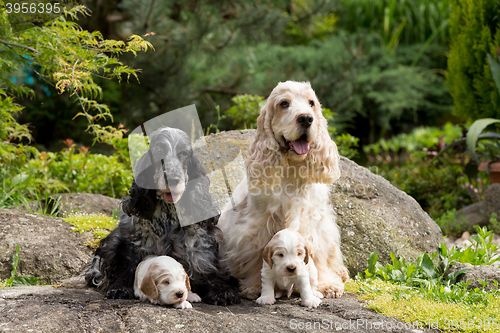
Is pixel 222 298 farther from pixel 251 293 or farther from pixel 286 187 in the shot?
pixel 286 187

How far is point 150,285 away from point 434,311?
2002 mm

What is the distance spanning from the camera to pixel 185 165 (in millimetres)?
3189

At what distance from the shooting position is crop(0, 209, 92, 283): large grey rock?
4188mm

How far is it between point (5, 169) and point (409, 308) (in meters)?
5.09

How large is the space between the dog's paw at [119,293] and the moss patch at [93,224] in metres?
1.42

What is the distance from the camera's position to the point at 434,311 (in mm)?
3131

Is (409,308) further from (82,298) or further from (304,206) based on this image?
(82,298)

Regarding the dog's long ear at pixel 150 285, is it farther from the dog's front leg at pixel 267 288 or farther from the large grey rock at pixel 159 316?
the dog's front leg at pixel 267 288

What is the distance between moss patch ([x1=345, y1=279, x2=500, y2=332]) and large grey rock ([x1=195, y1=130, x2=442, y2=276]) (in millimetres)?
733

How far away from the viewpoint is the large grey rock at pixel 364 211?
4.39 metres

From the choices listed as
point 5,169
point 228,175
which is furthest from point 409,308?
point 5,169

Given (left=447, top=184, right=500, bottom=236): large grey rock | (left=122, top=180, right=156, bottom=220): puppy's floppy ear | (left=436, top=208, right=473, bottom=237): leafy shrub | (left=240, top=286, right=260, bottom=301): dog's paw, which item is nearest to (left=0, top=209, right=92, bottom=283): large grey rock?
(left=122, top=180, right=156, bottom=220): puppy's floppy ear

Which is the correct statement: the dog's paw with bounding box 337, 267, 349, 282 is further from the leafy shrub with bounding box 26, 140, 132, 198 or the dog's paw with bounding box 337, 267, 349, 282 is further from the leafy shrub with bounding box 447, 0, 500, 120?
the leafy shrub with bounding box 447, 0, 500, 120

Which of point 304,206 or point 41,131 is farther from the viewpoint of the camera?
point 41,131
